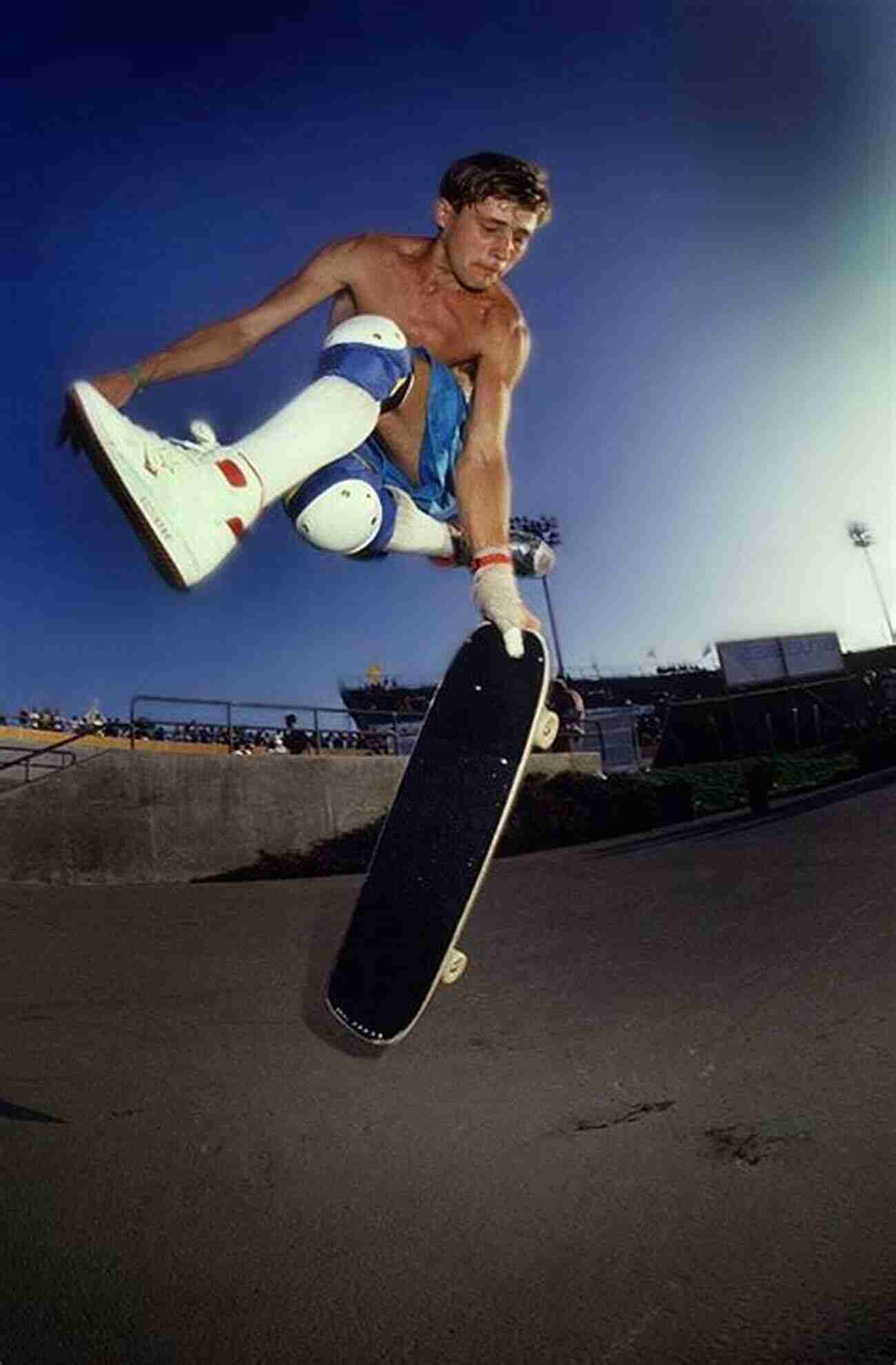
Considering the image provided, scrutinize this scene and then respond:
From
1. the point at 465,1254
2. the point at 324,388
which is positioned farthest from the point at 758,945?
the point at 324,388

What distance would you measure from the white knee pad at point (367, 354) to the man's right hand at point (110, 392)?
40 centimetres

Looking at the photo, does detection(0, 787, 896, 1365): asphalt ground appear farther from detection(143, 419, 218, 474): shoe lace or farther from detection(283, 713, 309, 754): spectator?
detection(283, 713, 309, 754): spectator

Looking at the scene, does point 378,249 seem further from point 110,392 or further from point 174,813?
point 174,813

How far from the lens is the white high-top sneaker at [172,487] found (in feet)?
4.40

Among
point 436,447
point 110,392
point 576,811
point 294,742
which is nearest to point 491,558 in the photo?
point 436,447

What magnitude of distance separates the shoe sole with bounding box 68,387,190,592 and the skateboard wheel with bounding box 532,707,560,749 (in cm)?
86

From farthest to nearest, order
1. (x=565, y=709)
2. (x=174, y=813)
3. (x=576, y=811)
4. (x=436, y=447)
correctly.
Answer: (x=576, y=811) → (x=174, y=813) → (x=565, y=709) → (x=436, y=447)

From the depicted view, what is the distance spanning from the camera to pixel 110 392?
1.49 metres

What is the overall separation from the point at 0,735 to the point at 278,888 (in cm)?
1415

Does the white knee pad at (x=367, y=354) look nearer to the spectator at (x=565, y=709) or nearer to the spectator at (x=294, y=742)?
the spectator at (x=565, y=709)

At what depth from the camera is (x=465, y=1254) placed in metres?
1.95

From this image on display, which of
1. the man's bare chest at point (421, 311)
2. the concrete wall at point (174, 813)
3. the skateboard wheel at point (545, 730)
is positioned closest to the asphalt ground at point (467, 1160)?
the skateboard wheel at point (545, 730)

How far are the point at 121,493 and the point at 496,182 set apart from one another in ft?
3.78

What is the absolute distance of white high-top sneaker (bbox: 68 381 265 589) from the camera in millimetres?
1342
